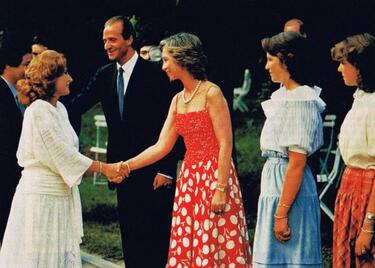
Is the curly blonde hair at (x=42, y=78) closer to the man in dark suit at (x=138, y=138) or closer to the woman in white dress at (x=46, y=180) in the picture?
the woman in white dress at (x=46, y=180)

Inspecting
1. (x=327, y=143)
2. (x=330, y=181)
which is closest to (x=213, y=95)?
(x=330, y=181)

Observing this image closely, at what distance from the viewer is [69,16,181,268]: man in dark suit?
7.78 m

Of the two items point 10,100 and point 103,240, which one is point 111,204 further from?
point 10,100

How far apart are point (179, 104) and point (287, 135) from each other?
1.15m

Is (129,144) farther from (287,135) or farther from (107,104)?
(287,135)

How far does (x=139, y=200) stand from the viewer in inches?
308

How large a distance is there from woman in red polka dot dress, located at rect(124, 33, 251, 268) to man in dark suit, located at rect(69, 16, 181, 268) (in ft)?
3.67

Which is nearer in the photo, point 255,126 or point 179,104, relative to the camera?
point 179,104

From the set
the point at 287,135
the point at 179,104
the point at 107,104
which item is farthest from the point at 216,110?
the point at 107,104

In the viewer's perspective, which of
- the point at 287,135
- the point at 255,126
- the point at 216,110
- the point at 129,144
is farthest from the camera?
the point at 255,126

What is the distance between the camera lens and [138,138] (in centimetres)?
780

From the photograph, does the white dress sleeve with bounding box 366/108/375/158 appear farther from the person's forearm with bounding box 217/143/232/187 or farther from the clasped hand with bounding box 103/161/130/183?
the clasped hand with bounding box 103/161/130/183

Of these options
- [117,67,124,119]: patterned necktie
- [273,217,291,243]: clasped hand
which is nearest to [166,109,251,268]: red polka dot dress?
[273,217,291,243]: clasped hand

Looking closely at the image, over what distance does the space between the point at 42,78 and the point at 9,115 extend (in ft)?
4.19
